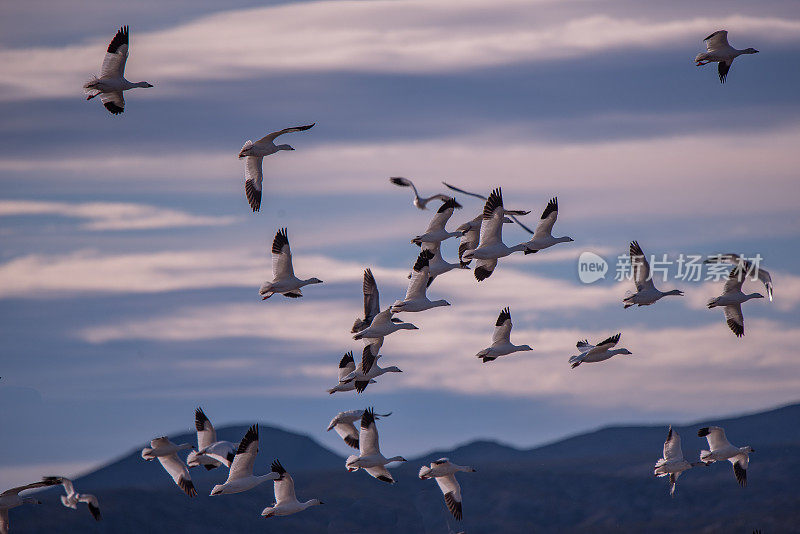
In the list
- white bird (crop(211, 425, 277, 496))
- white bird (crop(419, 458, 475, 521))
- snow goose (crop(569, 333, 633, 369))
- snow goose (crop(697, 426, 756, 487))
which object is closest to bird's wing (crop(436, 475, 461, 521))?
white bird (crop(419, 458, 475, 521))

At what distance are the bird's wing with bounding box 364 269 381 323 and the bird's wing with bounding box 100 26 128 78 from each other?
31.6 ft

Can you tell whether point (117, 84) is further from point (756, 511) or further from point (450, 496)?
point (756, 511)

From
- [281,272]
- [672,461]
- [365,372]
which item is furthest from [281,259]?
[672,461]

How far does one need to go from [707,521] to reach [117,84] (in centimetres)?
11453

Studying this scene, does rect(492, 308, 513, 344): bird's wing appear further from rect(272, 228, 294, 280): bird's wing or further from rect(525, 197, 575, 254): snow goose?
rect(272, 228, 294, 280): bird's wing

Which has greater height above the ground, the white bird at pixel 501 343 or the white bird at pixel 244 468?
the white bird at pixel 501 343

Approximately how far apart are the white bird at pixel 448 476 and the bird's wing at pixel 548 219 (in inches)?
298

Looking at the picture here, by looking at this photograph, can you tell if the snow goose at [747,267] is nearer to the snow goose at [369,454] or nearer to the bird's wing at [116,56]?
the snow goose at [369,454]

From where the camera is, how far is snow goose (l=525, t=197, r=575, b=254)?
39281 millimetres

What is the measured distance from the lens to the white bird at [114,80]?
111 feet

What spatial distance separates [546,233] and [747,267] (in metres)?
6.28

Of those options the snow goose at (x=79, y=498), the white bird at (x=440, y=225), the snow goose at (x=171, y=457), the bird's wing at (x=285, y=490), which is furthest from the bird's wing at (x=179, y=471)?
the white bird at (x=440, y=225)

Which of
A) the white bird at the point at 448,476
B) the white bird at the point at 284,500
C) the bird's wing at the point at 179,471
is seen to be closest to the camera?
the white bird at the point at 284,500

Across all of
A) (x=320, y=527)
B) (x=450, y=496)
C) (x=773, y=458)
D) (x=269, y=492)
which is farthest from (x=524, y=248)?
(x=773, y=458)
